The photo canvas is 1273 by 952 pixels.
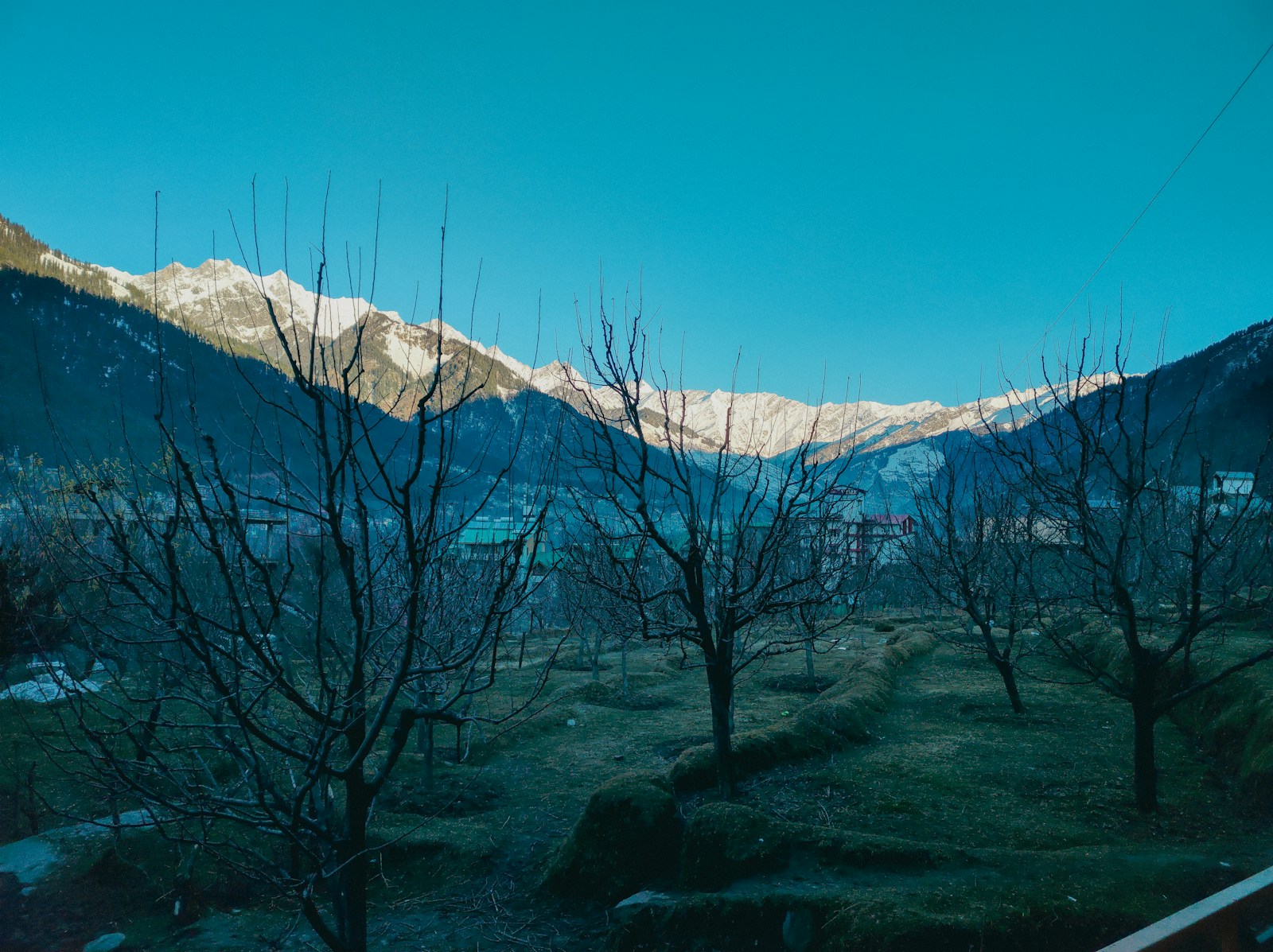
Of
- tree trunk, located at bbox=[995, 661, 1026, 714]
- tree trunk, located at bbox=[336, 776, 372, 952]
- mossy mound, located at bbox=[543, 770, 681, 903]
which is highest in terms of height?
tree trunk, located at bbox=[336, 776, 372, 952]

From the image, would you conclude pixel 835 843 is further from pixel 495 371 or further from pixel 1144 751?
pixel 495 371

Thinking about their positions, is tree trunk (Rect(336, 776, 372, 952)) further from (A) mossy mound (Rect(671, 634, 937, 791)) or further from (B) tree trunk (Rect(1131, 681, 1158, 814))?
(B) tree trunk (Rect(1131, 681, 1158, 814))

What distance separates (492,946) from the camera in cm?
755

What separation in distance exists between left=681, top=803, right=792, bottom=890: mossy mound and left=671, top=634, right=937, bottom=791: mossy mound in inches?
89.8

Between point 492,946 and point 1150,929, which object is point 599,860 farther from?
point 1150,929

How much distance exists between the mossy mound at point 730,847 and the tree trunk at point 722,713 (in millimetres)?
1079

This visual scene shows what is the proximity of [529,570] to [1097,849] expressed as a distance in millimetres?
7017

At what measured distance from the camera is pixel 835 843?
728 cm

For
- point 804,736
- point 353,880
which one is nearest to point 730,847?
point 353,880

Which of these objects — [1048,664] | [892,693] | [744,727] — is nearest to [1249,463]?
[1048,664]

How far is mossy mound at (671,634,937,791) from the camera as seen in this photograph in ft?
35.9

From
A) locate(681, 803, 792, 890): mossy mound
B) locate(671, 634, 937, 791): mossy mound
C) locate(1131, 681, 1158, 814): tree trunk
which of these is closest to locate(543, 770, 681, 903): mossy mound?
locate(681, 803, 792, 890): mossy mound

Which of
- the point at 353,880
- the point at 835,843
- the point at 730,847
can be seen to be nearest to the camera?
the point at 353,880

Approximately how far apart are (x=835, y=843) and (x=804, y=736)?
4976 millimetres
